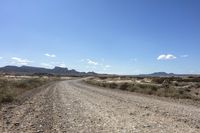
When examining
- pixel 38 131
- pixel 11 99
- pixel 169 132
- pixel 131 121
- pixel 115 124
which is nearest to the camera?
pixel 169 132

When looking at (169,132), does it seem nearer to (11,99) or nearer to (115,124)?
(115,124)

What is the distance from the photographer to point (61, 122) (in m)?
12.9

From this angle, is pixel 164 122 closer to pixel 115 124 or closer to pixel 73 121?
pixel 115 124

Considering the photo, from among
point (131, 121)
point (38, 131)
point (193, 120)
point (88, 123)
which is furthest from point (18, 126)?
point (193, 120)

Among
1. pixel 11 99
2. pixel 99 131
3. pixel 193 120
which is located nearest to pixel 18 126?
pixel 99 131

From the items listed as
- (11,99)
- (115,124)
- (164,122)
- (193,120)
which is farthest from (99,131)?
(11,99)

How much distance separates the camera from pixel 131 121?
509 inches

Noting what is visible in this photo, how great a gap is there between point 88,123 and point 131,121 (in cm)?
185

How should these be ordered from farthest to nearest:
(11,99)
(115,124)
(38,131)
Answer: (11,99), (115,124), (38,131)

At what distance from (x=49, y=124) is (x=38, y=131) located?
4.75ft

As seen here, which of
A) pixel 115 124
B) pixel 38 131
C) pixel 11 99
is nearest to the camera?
pixel 38 131

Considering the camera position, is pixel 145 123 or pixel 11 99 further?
pixel 11 99

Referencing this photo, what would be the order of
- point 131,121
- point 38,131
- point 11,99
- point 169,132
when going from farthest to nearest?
point 11,99 < point 131,121 < point 38,131 < point 169,132

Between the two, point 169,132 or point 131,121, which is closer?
point 169,132
